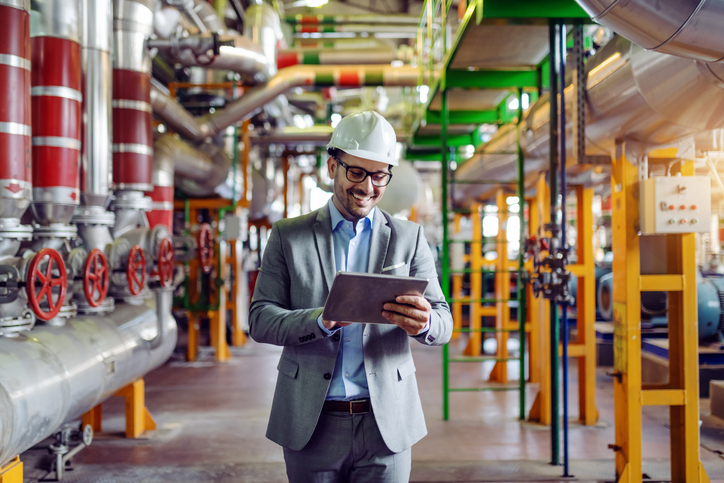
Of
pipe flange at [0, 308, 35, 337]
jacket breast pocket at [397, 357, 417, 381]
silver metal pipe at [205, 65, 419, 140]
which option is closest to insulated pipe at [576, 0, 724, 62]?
jacket breast pocket at [397, 357, 417, 381]

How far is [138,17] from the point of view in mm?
4430

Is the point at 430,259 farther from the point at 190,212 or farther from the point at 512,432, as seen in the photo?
the point at 190,212

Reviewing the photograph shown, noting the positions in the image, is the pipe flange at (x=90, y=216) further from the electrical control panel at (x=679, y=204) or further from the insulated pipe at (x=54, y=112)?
the electrical control panel at (x=679, y=204)

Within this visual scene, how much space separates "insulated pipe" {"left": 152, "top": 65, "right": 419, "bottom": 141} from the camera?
664 cm

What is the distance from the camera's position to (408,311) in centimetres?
146

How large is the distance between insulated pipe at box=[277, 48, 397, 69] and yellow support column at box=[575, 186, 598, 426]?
12.2 feet

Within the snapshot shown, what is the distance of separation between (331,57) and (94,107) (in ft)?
13.5

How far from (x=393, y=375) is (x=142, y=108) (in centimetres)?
364

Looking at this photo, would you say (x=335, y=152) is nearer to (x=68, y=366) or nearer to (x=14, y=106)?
(x=14, y=106)

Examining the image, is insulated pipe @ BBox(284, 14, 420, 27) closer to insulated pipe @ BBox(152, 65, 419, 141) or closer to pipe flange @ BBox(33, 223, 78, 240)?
insulated pipe @ BBox(152, 65, 419, 141)

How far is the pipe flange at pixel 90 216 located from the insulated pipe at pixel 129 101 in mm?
456

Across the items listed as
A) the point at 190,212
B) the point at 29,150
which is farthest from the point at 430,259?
the point at 190,212

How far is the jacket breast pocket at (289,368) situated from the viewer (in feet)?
5.50

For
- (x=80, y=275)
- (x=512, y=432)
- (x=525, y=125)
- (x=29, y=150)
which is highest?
(x=525, y=125)
